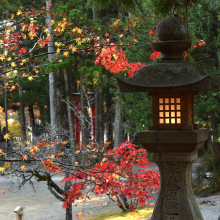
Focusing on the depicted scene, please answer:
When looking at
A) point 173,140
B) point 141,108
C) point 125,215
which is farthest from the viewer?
point 141,108

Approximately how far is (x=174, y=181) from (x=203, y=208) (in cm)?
457

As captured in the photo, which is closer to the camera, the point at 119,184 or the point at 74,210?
the point at 119,184

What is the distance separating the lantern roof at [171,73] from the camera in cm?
430

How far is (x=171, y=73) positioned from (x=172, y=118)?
662mm

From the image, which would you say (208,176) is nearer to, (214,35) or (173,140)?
(214,35)

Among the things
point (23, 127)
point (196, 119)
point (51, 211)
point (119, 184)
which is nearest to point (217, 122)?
point (196, 119)

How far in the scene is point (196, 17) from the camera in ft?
35.7

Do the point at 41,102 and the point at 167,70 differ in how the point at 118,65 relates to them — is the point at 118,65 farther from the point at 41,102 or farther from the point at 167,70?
the point at 41,102

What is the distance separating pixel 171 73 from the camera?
4453 mm

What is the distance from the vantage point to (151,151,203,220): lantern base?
4.73 metres

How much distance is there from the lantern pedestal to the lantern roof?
2.24ft

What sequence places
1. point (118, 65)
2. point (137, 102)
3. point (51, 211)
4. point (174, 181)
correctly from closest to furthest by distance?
point (174, 181), point (118, 65), point (51, 211), point (137, 102)

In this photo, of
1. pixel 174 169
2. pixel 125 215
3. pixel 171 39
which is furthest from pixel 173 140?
pixel 125 215

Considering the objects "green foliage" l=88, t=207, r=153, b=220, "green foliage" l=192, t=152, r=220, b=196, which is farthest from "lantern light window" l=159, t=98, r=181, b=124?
"green foliage" l=192, t=152, r=220, b=196
